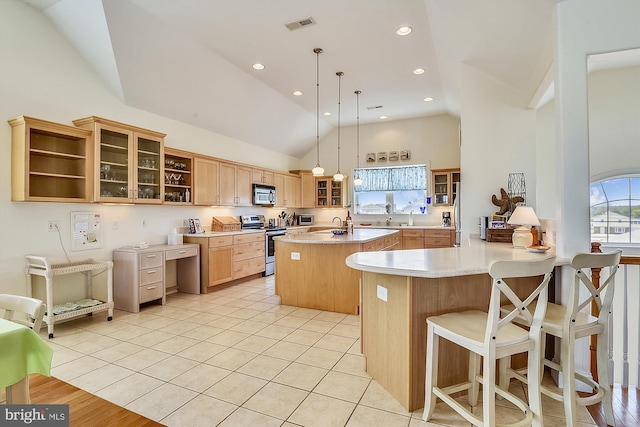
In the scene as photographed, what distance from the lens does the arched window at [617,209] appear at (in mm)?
4758

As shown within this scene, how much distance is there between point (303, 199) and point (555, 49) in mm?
6280

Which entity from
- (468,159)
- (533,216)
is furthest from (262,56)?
(533,216)

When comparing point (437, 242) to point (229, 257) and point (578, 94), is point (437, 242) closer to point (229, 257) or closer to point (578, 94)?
point (229, 257)

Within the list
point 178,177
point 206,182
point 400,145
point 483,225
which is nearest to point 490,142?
point 483,225

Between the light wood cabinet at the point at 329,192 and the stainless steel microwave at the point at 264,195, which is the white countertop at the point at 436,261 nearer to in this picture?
the stainless steel microwave at the point at 264,195

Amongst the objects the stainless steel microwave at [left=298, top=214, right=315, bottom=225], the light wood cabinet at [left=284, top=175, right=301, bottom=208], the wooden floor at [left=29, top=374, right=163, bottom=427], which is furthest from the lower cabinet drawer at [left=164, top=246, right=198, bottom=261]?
the stainless steel microwave at [left=298, top=214, right=315, bottom=225]

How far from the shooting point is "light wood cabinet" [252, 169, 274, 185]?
6641 mm

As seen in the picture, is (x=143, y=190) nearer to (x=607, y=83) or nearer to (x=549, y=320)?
(x=549, y=320)

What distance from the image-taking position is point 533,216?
9.61ft

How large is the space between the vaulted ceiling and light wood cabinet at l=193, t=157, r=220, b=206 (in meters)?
0.74

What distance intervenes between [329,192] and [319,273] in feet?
13.8

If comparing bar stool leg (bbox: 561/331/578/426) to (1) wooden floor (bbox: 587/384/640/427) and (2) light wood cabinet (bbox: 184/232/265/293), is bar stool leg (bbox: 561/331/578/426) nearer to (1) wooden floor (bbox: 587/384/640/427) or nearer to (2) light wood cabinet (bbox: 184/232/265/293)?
(1) wooden floor (bbox: 587/384/640/427)

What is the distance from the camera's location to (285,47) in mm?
4098

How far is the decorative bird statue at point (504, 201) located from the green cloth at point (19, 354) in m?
4.20
